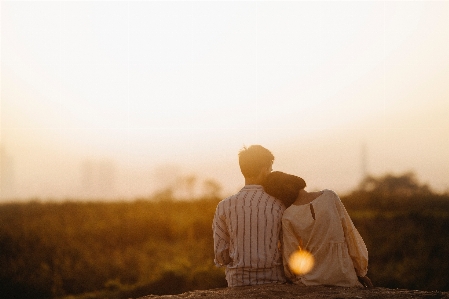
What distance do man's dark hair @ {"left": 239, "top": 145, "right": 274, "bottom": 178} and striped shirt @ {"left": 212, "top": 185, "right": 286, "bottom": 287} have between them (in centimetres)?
19

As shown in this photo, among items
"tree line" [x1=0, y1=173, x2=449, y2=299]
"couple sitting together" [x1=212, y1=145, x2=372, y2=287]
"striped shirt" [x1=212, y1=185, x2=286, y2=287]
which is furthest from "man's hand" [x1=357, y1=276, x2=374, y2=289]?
"tree line" [x1=0, y1=173, x2=449, y2=299]

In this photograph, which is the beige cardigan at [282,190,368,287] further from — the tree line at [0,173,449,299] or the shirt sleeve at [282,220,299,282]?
the tree line at [0,173,449,299]

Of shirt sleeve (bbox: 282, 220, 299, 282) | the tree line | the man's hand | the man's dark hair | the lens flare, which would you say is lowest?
the tree line

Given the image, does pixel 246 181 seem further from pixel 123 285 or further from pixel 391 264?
pixel 391 264

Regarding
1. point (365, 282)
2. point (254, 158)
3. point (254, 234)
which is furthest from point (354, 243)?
point (254, 158)

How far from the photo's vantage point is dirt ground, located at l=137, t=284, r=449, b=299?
489 cm

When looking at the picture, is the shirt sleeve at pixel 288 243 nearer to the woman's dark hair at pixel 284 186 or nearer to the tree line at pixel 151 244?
the woman's dark hair at pixel 284 186

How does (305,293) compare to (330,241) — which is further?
(330,241)

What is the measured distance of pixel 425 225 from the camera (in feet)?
61.2

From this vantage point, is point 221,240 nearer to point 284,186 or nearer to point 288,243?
point 288,243

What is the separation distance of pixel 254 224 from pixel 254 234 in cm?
9

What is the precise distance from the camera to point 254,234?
18.1 feet

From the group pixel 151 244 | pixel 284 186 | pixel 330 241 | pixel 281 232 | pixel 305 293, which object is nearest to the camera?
pixel 305 293

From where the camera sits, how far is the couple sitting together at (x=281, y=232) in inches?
209
